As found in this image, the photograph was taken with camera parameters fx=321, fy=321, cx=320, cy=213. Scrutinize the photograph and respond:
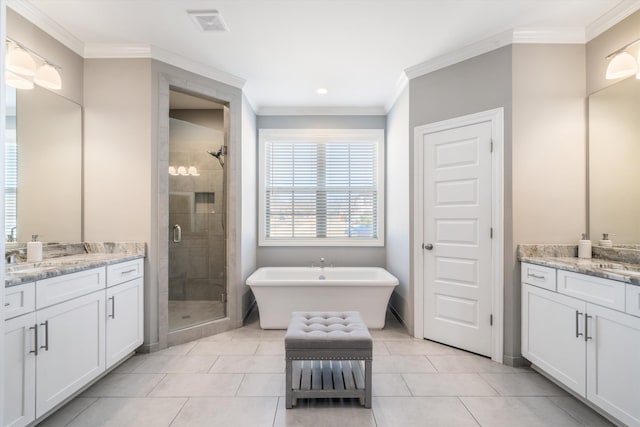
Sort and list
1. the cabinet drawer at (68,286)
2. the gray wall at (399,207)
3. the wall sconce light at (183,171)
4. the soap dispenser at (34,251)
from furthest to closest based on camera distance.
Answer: the gray wall at (399,207) → the wall sconce light at (183,171) → the soap dispenser at (34,251) → the cabinet drawer at (68,286)

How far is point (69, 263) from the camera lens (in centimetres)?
219

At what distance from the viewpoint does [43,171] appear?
8.26ft

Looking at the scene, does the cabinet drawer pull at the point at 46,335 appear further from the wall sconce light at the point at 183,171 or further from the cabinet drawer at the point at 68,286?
the wall sconce light at the point at 183,171

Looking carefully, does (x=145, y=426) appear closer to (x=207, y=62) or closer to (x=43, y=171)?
(x=43, y=171)

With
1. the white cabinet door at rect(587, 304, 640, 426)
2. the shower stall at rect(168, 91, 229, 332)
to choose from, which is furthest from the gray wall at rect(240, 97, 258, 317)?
the white cabinet door at rect(587, 304, 640, 426)

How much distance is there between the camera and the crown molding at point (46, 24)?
89.5 inches

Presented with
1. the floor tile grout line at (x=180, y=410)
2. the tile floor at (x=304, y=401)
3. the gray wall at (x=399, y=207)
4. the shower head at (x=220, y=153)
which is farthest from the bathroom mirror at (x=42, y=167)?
the gray wall at (x=399, y=207)

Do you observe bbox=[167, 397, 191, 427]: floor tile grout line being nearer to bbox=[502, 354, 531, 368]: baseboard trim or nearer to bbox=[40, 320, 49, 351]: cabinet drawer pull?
bbox=[40, 320, 49, 351]: cabinet drawer pull

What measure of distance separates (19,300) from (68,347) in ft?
1.61

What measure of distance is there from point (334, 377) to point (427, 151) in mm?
2197

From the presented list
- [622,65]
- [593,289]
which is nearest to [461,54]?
[622,65]

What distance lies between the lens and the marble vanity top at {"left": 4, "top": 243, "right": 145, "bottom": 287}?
1.72 m

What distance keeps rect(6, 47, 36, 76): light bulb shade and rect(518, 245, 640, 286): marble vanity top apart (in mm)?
3938

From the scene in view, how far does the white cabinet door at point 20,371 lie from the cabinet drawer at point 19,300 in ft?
0.11
